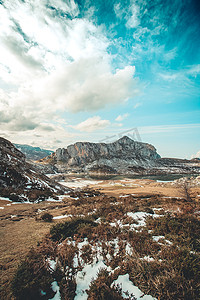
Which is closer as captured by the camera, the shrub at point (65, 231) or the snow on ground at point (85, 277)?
the snow on ground at point (85, 277)

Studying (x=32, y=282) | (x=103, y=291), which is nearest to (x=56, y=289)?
(x=32, y=282)

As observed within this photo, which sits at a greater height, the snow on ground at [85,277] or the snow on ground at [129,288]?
the snow on ground at [129,288]

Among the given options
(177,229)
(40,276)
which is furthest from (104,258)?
(177,229)

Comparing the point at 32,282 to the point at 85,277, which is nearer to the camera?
the point at 32,282

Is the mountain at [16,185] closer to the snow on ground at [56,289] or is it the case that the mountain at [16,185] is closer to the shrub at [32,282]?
the shrub at [32,282]

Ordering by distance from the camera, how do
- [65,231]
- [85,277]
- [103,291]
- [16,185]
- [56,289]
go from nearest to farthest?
[103,291], [56,289], [85,277], [65,231], [16,185]

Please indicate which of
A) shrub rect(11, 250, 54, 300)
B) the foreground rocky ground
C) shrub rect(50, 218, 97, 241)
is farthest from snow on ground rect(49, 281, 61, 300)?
shrub rect(50, 218, 97, 241)

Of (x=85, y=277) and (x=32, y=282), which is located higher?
(x=32, y=282)

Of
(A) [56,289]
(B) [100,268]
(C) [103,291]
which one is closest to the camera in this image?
(C) [103,291]

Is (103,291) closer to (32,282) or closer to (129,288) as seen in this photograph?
(129,288)

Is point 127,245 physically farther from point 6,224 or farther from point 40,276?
point 6,224

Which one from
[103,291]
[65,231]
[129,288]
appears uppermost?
[103,291]

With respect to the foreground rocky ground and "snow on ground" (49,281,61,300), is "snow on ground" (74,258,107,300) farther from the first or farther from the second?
"snow on ground" (49,281,61,300)

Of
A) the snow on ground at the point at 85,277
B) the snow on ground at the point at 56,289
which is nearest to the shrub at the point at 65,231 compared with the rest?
the snow on ground at the point at 85,277
